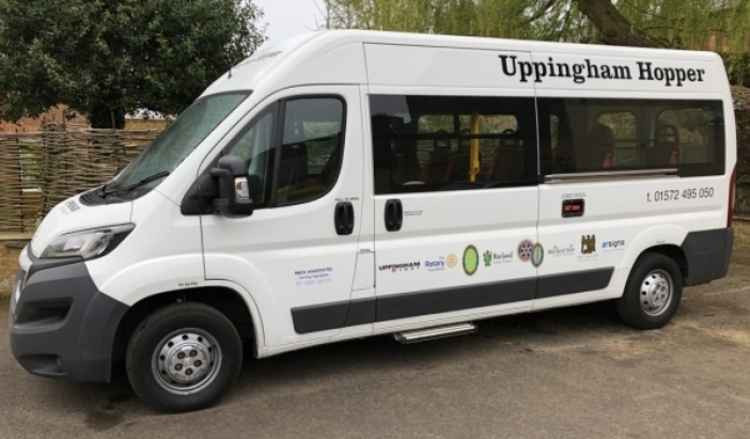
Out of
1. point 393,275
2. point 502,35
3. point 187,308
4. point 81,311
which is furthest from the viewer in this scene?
point 502,35

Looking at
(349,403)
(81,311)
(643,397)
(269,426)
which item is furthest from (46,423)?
(643,397)

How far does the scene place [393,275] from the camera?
16.4 ft

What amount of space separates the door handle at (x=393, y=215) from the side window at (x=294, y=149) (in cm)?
46

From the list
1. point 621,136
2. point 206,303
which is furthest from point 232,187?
point 621,136

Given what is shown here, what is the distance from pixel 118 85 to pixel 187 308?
5.33 m

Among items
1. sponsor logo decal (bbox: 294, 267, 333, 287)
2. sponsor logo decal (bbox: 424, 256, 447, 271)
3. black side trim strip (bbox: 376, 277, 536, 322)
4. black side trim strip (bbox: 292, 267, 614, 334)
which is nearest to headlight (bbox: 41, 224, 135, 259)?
sponsor logo decal (bbox: 294, 267, 333, 287)

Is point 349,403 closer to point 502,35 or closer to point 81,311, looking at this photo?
point 81,311

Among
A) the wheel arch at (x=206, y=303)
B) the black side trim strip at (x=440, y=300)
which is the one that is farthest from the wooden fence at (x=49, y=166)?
the black side trim strip at (x=440, y=300)

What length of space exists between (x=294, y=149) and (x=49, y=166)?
429cm

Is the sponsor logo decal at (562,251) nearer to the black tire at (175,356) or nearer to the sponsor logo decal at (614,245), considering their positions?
the sponsor logo decal at (614,245)

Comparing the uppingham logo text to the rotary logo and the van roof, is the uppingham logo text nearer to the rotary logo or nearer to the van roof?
the van roof

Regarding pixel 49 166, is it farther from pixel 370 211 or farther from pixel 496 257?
pixel 496 257

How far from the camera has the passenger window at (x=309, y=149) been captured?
15.0 ft

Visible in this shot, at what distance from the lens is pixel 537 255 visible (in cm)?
556
